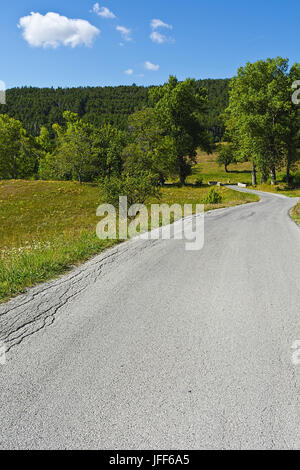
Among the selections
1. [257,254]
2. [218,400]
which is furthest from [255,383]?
[257,254]

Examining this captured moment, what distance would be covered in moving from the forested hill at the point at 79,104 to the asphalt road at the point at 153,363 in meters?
128

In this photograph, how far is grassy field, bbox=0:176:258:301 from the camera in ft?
21.1

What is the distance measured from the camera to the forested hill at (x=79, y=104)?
133950 mm

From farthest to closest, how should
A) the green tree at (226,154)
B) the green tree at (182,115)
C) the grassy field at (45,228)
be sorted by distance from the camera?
the green tree at (226,154) < the green tree at (182,115) < the grassy field at (45,228)

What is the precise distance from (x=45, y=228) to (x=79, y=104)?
158 meters

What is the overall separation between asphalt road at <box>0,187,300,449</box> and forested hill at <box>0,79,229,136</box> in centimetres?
12819

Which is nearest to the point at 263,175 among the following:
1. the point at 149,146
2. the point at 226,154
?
the point at 149,146

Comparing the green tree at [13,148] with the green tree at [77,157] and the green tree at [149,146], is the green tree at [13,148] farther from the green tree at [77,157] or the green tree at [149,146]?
the green tree at [149,146]

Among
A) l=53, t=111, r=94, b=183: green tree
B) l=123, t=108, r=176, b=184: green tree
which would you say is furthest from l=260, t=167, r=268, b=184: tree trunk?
l=53, t=111, r=94, b=183: green tree

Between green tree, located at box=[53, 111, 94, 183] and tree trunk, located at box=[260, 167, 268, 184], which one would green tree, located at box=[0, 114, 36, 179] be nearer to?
green tree, located at box=[53, 111, 94, 183]

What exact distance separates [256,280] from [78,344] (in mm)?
3933

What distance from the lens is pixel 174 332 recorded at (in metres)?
4.06

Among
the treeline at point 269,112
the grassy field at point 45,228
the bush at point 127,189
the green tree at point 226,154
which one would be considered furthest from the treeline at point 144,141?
the bush at point 127,189

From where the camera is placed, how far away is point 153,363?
11.1ft
